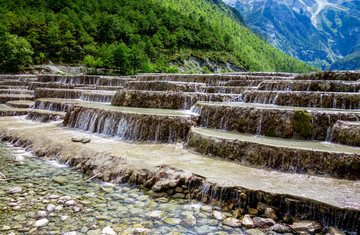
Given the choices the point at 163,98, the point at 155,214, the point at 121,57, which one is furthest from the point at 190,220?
the point at 121,57

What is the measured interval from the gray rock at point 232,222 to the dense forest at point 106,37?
129 feet

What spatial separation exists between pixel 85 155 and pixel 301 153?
6671 millimetres

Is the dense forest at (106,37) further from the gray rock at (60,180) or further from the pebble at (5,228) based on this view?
the pebble at (5,228)

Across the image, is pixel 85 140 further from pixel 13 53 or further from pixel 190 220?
pixel 13 53

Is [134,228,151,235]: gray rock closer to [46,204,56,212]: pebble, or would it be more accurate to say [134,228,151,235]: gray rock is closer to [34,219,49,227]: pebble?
[34,219,49,227]: pebble

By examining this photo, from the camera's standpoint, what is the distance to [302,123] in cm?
796

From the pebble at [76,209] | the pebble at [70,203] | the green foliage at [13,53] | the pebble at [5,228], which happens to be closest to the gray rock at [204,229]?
the pebble at [76,209]

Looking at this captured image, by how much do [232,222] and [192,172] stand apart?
69.5 inches

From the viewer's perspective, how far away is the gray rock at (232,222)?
4396mm

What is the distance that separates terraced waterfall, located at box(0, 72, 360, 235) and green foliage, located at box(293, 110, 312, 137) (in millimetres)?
31

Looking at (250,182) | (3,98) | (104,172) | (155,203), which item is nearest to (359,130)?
(250,182)

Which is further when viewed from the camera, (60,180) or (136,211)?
(60,180)

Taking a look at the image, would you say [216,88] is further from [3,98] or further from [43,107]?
[3,98]

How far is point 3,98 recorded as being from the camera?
19188mm
